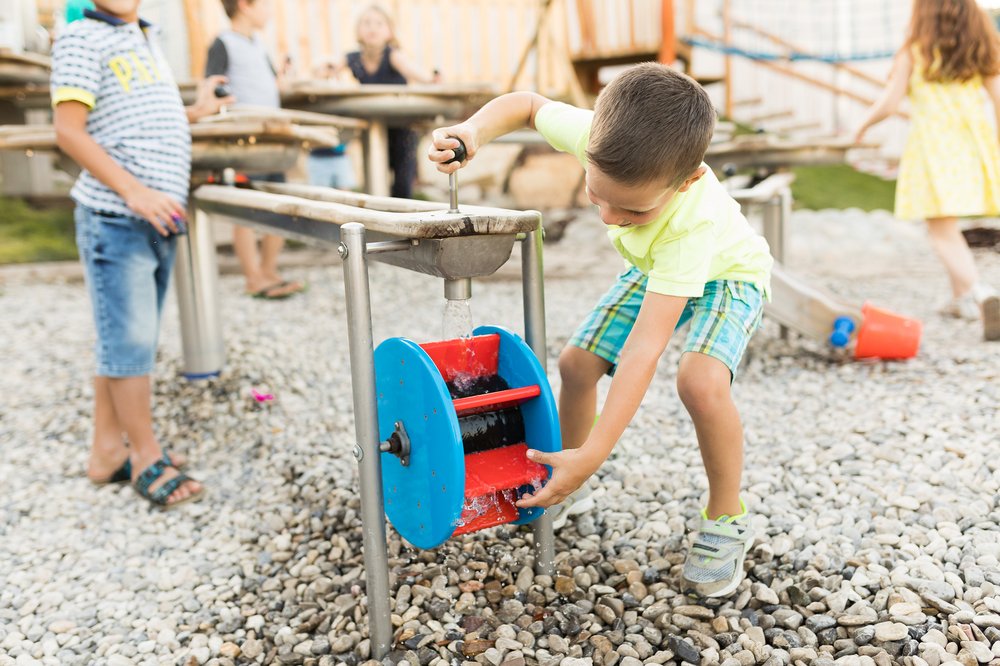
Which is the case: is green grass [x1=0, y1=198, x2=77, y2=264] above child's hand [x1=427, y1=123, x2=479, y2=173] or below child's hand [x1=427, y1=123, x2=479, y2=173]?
below

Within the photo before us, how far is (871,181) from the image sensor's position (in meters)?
9.66

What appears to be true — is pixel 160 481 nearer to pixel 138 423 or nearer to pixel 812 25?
pixel 138 423

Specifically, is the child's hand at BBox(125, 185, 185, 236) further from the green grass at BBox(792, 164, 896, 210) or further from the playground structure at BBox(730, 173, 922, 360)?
the green grass at BBox(792, 164, 896, 210)

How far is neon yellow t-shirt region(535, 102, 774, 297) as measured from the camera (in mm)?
1751

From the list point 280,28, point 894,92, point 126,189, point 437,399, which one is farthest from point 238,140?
point 280,28

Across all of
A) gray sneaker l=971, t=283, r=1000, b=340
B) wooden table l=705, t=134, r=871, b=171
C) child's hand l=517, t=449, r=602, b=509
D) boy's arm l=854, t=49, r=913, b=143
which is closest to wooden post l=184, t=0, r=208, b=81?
wooden table l=705, t=134, r=871, b=171

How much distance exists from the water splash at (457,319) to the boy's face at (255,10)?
10.8 feet

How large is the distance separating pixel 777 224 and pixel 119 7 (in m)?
2.83

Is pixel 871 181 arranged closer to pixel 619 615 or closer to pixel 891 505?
pixel 891 505

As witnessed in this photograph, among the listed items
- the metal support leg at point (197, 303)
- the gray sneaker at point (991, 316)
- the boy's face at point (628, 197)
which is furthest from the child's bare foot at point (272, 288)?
the boy's face at point (628, 197)

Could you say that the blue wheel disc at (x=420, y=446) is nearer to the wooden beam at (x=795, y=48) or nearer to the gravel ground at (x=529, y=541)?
the gravel ground at (x=529, y=541)

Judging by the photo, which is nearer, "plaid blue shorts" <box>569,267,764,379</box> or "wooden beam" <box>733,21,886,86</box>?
"plaid blue shorts" <box>569,267,764,379</box>

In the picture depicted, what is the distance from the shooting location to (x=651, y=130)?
5.23ft

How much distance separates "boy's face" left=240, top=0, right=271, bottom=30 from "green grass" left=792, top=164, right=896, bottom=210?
5627 millimetres
